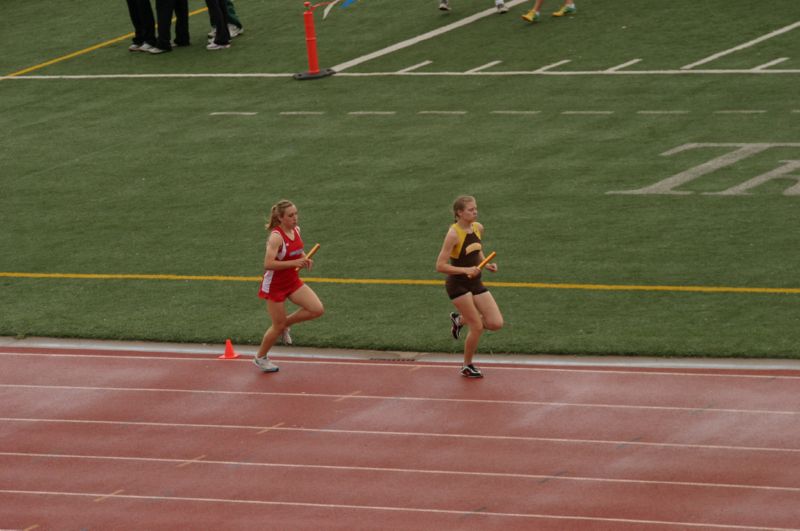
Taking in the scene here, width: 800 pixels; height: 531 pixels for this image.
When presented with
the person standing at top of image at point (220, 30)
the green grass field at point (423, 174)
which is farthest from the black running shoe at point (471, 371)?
the person standing at top of image at point (220, 30)

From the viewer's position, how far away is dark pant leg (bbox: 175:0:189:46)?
31.2 m

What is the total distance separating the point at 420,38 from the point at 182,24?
538 cm

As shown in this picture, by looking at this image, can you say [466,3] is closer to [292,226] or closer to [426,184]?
[426,184]

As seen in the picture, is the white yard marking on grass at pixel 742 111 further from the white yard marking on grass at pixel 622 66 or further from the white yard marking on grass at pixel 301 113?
the white yard marking on grass at pixel 301 113

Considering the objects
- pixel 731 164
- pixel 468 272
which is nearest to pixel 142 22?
pixel 731 164

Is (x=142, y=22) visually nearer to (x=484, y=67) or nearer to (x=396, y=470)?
(x=484, y=67)

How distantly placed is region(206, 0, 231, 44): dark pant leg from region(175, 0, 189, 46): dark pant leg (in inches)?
36.9

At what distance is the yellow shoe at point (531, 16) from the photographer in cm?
2942

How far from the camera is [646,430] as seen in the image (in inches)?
493

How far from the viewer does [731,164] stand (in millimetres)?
20453

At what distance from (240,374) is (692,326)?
15.4ft

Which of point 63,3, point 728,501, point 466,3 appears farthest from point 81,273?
point 63,3

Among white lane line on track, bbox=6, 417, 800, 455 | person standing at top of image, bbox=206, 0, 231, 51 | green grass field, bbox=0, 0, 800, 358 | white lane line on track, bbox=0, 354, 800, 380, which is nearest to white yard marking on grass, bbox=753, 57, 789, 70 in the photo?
green grass field, bbox=0, 0, 800, 358

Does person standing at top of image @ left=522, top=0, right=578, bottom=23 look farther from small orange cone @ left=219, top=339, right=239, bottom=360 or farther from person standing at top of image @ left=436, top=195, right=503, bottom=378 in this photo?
person standing at top of image @ left=436, top=195, right=503, bottom=378
